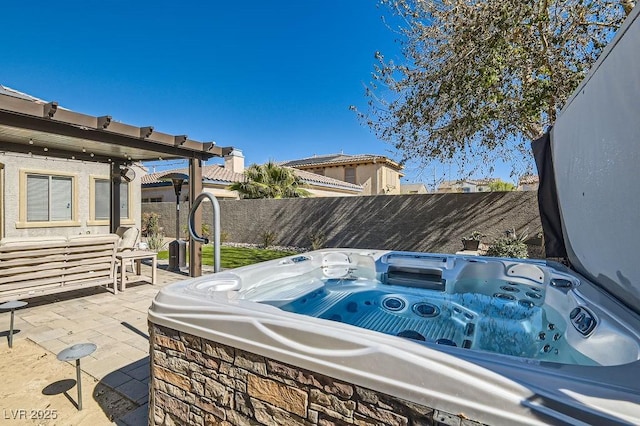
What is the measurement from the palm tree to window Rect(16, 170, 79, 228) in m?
6.87

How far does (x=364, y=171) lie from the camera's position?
26250 mm

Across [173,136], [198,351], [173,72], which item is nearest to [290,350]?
[198,351]

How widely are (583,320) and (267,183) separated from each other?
48.1ft

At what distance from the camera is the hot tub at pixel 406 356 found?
4.66 feet

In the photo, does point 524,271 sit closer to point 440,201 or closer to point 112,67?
point 440,201

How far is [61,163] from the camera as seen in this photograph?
1199 centimetres

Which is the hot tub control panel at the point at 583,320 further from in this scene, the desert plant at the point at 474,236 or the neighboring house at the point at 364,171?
the neighboring house at the point at 364,171

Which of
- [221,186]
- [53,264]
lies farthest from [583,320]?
[221,186]

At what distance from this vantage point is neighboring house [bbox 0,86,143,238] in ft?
35.3

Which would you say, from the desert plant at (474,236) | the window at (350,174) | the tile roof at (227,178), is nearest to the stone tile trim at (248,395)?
the desert plant at (474,236)

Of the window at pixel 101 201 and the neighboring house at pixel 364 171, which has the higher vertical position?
the neighboring house at pixel 364 171

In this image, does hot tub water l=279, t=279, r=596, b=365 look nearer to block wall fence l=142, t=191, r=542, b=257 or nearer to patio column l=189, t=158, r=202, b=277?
patio column l=189, t=158, r=202, b=277

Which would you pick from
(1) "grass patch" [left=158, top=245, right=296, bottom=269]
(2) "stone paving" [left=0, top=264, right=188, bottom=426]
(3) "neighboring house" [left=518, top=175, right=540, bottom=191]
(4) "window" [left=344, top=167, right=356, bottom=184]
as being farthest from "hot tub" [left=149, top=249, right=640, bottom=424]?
(4) "window" [left=344, top=167, right=356, bottom=184]

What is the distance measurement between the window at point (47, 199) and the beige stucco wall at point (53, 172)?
117 mm
